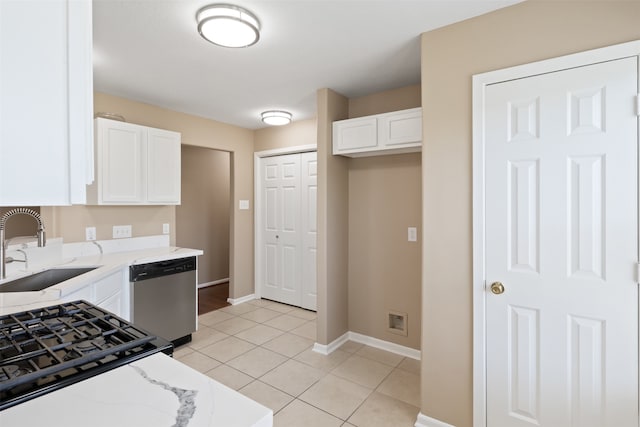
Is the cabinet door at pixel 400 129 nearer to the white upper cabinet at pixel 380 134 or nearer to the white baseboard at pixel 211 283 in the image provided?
the white upper cabinet at pixel 380 134

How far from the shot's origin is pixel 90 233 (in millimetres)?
3053

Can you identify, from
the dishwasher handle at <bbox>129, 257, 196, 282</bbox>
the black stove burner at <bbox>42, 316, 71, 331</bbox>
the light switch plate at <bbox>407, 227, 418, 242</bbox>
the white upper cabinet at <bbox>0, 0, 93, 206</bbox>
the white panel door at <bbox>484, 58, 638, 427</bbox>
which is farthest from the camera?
the light switch plate at <bbox>407, 227, 418, 242</bbox>

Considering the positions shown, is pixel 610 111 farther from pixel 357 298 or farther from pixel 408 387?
pixel 357 298

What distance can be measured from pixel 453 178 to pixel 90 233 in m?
3.25

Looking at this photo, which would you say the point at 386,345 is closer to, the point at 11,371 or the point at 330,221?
the point at 330,221

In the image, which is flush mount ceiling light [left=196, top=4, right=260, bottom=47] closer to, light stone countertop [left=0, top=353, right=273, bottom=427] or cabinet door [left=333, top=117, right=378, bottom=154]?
cabinet door [left=333, top=117, right=378, bottom=154]

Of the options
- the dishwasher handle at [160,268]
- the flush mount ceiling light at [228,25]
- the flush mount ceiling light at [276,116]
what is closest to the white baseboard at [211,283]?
the dishwasher handle at [160,268]

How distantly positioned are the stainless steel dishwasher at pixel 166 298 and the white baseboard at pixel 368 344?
1.31m

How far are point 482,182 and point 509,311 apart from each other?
738 mm

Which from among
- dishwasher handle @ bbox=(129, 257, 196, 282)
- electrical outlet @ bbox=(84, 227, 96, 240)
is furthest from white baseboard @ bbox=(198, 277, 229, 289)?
electrical outlet @ bbox=(84, 227, 96, 240)

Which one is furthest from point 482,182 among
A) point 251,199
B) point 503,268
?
point 251,199

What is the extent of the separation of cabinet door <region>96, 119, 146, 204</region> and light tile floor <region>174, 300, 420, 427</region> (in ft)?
5.20

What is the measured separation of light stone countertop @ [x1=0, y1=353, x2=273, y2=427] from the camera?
69 cm

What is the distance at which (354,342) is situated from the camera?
3307 mm
